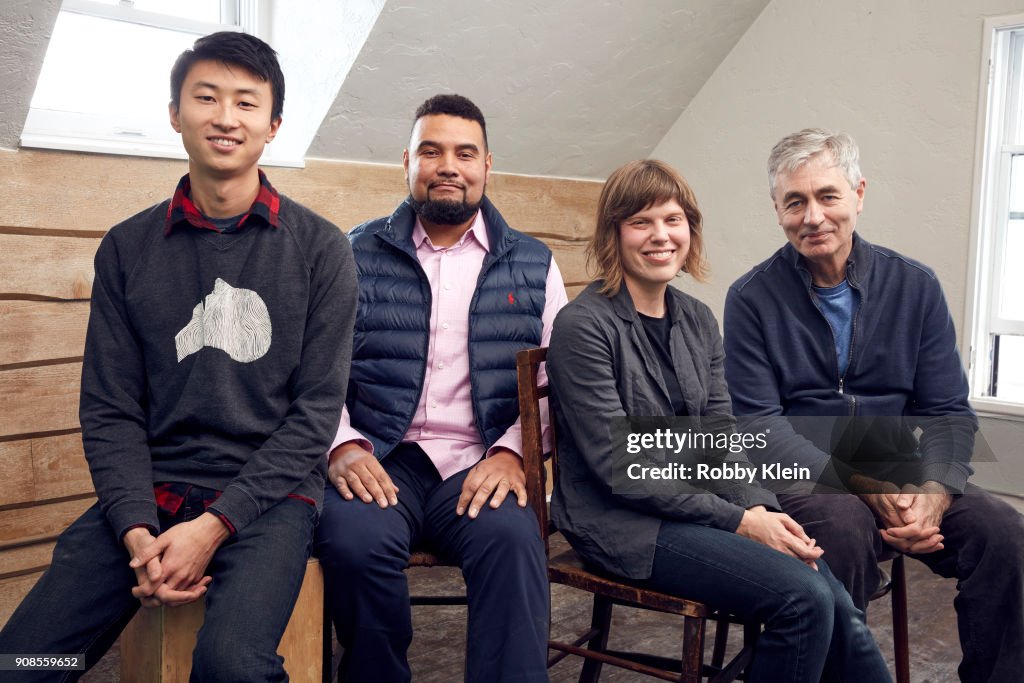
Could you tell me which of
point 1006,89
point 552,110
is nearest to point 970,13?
point 1006,89

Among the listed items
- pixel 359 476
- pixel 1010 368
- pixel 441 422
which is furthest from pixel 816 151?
pixel 1010 368

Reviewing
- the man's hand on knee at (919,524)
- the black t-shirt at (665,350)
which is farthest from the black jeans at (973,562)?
the black t-shirt at (665,350)

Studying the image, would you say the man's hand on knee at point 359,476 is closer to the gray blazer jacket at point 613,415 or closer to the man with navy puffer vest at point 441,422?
the man with navy puffer vest at point 441,422

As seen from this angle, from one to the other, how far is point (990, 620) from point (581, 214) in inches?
93.4

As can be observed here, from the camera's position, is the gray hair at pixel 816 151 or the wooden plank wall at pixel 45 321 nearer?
the gray hair at pixel 816 151

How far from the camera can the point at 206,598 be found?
4.99 ft

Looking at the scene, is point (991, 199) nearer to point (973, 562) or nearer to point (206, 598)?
point (973, 562)

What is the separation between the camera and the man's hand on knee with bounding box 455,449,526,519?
→ 1847mm

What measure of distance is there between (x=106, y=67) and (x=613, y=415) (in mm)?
1886

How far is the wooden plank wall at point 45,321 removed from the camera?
2.35m

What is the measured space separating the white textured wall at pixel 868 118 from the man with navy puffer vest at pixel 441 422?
1848 mm

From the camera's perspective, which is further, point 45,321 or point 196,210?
point 45,321

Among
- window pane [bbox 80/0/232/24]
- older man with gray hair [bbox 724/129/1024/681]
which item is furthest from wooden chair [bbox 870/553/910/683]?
window pane [bbox 80/0/232/24]

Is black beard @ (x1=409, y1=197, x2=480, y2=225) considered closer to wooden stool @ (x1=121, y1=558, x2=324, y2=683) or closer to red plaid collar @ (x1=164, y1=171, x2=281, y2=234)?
red plaid collar @ (x1=164, y1=171, x2=281, y2=234)
